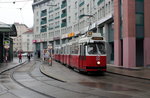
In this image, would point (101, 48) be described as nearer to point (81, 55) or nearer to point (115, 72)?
point (81, 55)

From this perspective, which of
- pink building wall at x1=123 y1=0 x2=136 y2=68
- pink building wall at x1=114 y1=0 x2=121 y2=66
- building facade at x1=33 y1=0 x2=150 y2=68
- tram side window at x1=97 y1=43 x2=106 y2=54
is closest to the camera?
tram side window at x1=97 y1=43 x2=106 y2=54

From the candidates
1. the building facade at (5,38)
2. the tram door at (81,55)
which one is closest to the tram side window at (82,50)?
the tram door at (81,55)

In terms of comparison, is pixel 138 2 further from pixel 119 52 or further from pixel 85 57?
pixel 85 57

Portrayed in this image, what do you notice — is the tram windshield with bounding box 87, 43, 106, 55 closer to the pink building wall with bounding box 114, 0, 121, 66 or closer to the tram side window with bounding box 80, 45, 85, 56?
the tram side window with bounding box 80, 45, 85, 56

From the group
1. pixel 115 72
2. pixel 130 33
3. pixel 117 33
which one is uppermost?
pixel 117 33

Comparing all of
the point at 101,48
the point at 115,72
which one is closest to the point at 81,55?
the point at 101,48

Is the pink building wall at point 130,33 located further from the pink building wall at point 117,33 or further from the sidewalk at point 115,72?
the pink building wall at point 117,33

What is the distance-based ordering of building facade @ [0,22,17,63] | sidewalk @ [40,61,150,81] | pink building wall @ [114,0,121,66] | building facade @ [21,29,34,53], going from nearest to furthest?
sidewalk @ [40,61,150,81], pink building wall @ [114,0,121,66], building facade @ [0,22,17,63], building facade @ [21,29,34,53]

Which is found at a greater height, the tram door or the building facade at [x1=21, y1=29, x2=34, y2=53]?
the building facade at [x1=21, y1=29, x2=34, y2=53]

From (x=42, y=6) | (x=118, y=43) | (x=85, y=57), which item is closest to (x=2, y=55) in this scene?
(x=118, y=43)

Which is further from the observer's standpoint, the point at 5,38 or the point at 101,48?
the point at 5,38

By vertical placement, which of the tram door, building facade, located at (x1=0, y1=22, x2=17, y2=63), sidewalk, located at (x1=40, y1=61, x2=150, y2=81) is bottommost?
sidewalk, located at (x1=40, y1=61, x2=150, y2=81)

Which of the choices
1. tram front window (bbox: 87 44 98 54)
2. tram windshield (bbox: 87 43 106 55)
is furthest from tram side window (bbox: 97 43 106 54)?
tram front window (bbox: 87 44 98 54)

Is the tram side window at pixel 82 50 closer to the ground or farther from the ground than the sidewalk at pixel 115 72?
farther from the ground
